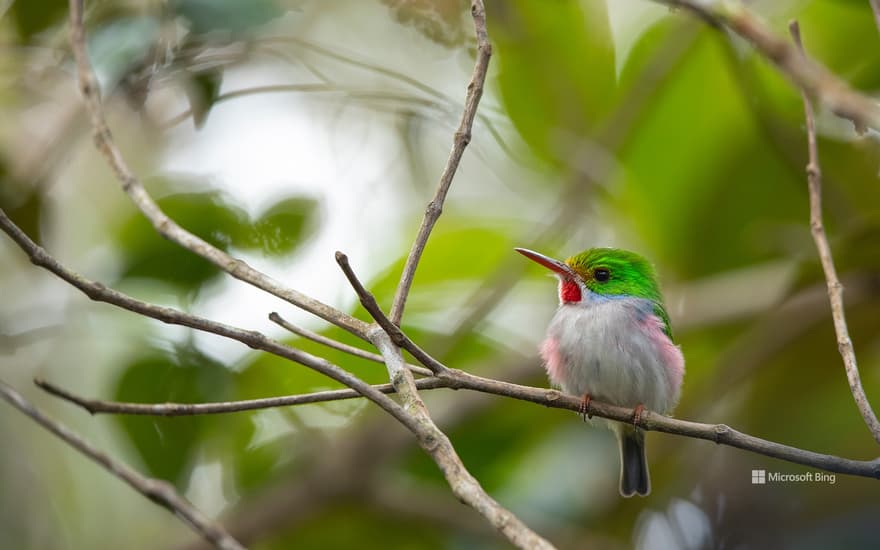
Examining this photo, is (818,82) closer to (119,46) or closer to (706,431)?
(706,431)

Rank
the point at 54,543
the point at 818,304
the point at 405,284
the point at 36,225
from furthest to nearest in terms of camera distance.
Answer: the point at 54,543 → the point at 818,304 → the point at 36,225 → the point at 405,284

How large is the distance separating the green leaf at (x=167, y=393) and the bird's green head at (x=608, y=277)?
3.86 ft

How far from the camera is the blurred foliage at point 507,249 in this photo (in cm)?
308

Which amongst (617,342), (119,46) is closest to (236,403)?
(119,46)

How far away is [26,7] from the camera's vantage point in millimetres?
2785

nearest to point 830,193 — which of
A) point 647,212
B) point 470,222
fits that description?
point 647,212

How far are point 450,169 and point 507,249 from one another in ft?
7.93

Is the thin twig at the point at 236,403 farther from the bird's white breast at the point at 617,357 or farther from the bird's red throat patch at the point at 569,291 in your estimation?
the bird's red throat patch at the point at 569,291

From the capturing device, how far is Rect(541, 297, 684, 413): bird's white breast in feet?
9.61

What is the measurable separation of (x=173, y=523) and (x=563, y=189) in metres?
2.33

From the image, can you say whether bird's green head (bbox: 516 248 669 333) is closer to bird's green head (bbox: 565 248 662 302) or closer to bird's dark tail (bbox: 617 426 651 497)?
bird's green head (bbox: 565 248 662 302)

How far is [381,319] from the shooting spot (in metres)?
1.57

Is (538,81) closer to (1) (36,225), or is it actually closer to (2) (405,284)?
(1) (36,225)

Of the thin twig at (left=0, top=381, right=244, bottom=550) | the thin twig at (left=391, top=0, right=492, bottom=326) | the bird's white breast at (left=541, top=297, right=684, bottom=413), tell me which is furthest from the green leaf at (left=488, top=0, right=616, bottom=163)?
the thin twig at (left=0, top=381, right=244, bottom=550)
